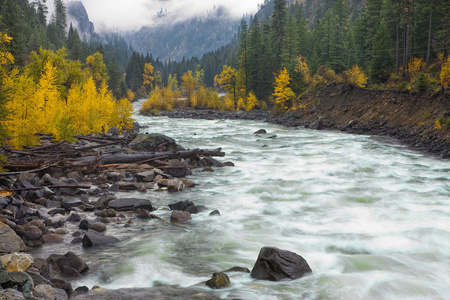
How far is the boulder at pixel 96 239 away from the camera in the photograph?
8445mm

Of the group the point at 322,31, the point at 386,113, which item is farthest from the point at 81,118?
the point at 322,31

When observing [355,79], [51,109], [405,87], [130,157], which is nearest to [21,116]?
[51,109]

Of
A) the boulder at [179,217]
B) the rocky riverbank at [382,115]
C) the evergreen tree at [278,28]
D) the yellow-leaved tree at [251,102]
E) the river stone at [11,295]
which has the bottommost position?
the boulder at [179,217]

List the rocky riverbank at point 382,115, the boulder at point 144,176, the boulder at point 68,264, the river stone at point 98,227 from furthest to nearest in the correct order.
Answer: the rocky riverbank at point 382,115
the boulder at point 144,176
the river stone at point 98,227
the boulder at point 68,264

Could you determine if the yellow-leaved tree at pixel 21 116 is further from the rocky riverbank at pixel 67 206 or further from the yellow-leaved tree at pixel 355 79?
the yellow-leaved tree at pixel 355 79

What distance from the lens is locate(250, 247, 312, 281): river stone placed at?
7103 mm

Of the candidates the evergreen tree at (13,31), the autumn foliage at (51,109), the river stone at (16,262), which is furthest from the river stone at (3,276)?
the evergreen tree at (13,31)

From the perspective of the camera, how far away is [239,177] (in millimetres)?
17734

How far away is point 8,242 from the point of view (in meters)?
6.88

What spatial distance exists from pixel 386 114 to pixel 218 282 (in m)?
34.7

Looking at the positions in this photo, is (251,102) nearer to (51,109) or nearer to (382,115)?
(382,115)

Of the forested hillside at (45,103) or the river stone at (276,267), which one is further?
the forested hillside at (45,103)

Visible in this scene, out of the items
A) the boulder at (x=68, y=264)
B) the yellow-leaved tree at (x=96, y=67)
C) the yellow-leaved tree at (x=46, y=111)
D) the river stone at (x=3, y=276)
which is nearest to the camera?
the river stone at (x=3, y=276)

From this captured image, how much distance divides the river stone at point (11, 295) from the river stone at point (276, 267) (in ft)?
14.5
